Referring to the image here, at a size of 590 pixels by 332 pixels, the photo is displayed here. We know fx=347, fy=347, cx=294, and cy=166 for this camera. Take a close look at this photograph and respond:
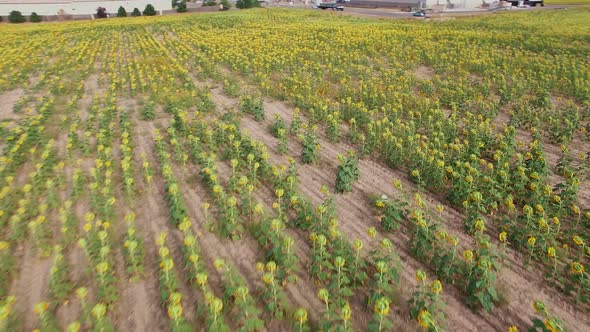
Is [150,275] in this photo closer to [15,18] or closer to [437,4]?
[15,18]

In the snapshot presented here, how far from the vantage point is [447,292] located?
172 inches

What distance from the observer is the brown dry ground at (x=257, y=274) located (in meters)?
4.04

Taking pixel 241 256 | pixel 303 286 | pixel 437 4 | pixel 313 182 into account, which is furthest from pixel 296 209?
pixel 437 4

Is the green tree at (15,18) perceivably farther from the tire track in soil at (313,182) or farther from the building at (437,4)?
the building at (437,4)

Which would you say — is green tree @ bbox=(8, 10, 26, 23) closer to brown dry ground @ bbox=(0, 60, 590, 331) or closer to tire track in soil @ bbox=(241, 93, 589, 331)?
tire track in soil @ bbox=(241, 93, 589, 331)

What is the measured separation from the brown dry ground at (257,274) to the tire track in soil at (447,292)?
12mm

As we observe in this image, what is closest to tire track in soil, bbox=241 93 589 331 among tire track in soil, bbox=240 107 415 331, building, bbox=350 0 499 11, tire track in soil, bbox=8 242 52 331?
tire track in soil, bbox=240 107 415 331

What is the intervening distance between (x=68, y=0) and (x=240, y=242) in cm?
6727

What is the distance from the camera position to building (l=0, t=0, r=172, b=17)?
51594 millimetres

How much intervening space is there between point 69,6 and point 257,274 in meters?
66.4

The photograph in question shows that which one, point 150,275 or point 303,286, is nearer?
point 303,286

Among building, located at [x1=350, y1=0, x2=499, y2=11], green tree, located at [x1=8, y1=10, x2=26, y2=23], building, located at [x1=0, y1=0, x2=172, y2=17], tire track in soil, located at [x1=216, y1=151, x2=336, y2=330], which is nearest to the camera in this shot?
tire track in soil, located at [x1=216, y1=151, x2=336, y2=330]

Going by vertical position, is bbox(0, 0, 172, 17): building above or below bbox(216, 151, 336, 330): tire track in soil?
above

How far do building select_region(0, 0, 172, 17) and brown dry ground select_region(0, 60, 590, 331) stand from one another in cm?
6166
